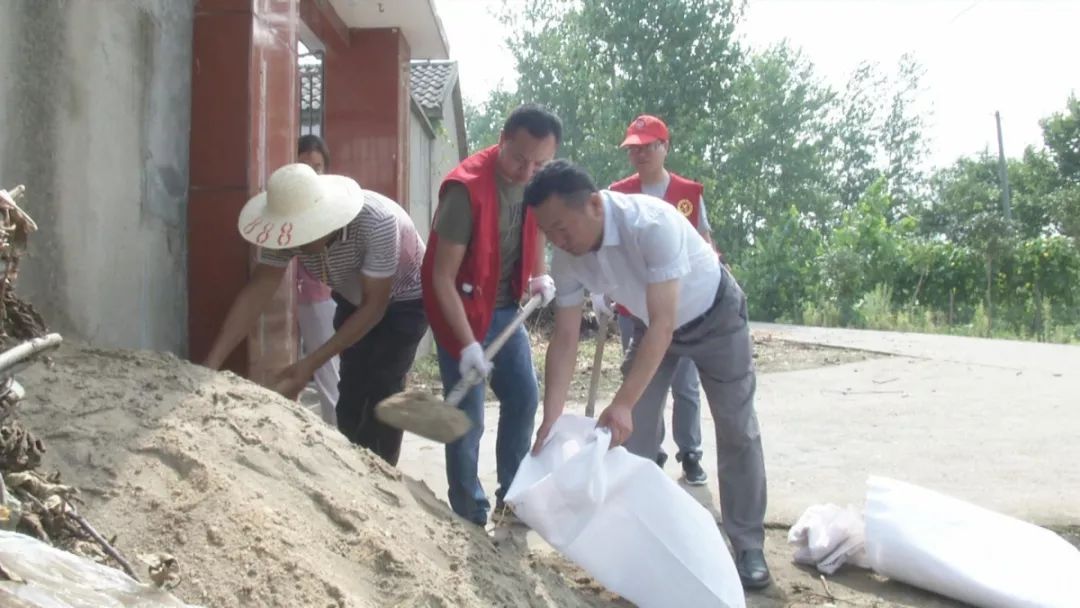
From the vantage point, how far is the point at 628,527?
287cm

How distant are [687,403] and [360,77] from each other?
377 centimetres

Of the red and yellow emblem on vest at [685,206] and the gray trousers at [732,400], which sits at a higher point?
the red and yellow emblem on vest at [685,206]

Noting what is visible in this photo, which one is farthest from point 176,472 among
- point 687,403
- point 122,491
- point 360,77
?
point 360,77

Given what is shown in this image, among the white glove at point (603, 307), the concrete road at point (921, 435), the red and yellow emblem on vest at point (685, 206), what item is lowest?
the concrete road at point (921, 435)

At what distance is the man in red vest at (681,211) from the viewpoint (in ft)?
15.9

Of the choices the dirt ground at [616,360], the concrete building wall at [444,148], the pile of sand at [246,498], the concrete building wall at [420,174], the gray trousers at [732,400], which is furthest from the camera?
the concrete building wall at [444,148]

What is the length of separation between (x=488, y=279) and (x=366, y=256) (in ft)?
1.45

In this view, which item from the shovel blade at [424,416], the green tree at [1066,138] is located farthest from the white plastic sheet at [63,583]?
the green tree at [1066,138]

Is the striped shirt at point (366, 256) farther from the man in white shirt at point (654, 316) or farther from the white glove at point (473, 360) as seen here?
the man in white shirt at point (654, 316)

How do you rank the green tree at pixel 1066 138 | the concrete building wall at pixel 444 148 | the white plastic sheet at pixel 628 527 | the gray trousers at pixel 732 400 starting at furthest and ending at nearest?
the green tree at pixel 1066 138
the concrete building wall at pixel 444 148
the gray trousers at pixel 732 400
the white plastic sheet at pixel 628 527

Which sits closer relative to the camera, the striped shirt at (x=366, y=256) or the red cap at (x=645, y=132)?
the striped shirt at (x=366, y=256)

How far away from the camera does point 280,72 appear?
13.5 ft

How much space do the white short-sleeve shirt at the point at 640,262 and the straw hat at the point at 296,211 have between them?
768 mm

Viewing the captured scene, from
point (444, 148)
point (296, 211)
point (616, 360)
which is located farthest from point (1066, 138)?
point (296, 211)
